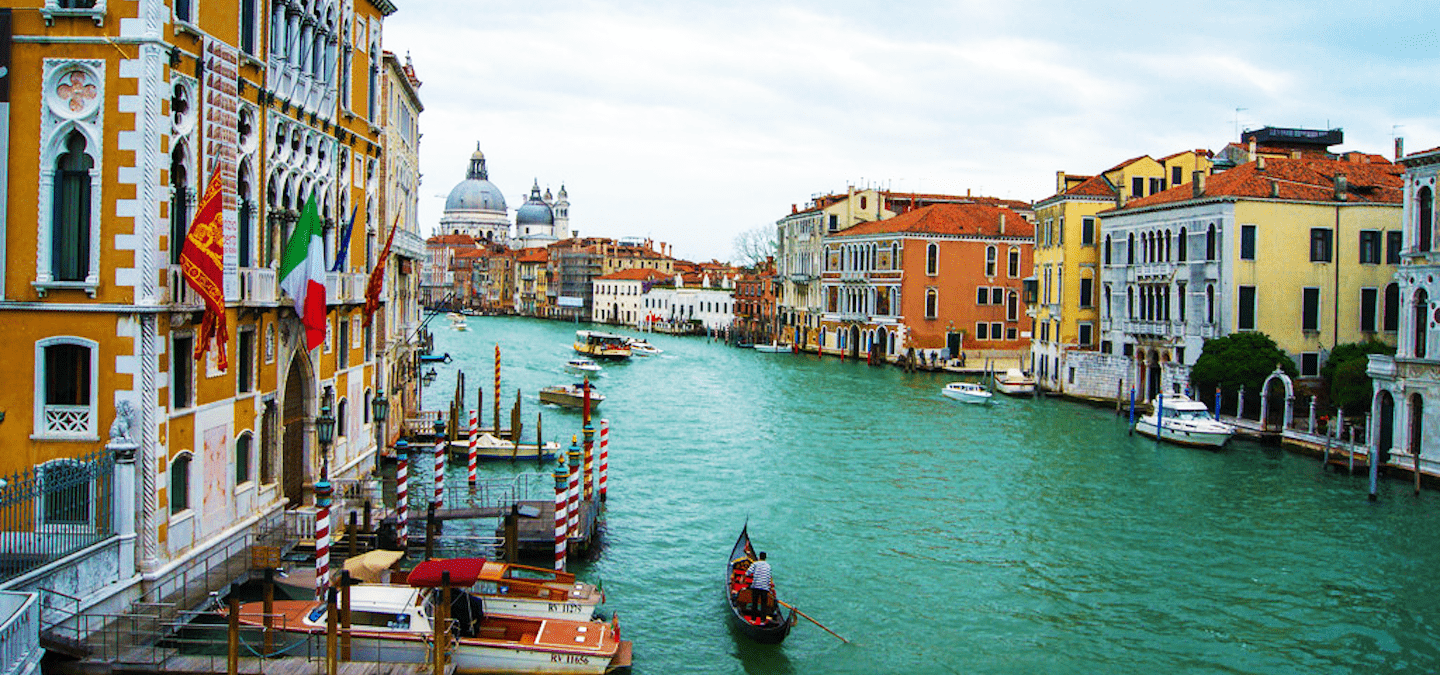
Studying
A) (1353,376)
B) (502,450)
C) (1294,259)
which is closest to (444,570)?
(502,450)

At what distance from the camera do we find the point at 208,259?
9258 mm

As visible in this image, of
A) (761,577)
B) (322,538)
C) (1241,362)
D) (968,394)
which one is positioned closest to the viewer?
(322,538)

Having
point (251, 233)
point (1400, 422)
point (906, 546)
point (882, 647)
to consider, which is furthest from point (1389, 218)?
point (251, 233)

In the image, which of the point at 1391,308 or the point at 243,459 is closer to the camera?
the point at 243,459

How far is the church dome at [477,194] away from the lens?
435ft

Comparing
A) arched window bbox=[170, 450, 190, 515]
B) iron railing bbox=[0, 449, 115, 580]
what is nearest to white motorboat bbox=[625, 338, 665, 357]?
arched window bbox=[170, 450, 190, 515]

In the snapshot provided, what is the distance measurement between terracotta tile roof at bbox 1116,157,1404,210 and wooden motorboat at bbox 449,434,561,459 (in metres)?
15.4

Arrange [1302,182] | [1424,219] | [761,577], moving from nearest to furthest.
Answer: [761,577], [1424,219], [1302,182]

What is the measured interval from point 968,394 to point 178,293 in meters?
24.9

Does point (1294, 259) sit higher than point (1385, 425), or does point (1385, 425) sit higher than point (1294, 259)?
point (1294, 259)

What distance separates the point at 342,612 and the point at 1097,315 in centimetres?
2714

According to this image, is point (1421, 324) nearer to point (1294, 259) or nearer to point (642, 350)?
point (1294, 259)

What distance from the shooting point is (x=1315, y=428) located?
2219 cm

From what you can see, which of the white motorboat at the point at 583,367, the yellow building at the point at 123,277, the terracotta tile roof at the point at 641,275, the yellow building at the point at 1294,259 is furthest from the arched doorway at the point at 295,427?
the terracotta tile roof at the point at 641,275
